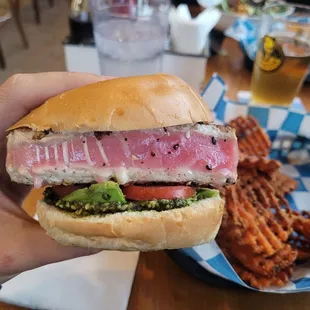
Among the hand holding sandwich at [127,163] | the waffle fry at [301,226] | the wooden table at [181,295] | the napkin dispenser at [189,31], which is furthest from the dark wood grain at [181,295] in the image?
the napkin dispenser at [189,31]

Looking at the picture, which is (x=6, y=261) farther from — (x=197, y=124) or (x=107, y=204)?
(x=197, y=124)

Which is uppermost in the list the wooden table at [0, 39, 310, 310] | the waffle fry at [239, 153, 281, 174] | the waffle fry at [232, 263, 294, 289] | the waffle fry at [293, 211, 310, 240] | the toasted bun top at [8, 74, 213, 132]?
the toasted bun top at [8, 74, 213, 132]

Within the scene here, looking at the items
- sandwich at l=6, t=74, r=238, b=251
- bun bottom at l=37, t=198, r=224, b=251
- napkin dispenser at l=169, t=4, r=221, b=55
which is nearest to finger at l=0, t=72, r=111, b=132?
sandwich at l=6, t=74, r=238, b=251

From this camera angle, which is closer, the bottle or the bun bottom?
the bun bottom

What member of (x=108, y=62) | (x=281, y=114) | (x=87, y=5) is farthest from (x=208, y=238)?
(x=87, y=5)

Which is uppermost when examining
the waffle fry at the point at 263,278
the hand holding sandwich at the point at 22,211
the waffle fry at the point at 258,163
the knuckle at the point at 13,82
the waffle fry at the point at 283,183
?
the knuckle at the point at 13,82

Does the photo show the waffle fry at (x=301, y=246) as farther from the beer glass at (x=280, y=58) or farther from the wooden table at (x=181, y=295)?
the beer glass at (x=280, y=58)

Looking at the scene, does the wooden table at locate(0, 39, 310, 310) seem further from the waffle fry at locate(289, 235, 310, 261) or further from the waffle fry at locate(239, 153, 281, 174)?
the waffle fry at locate(239, 153, 281, 174)

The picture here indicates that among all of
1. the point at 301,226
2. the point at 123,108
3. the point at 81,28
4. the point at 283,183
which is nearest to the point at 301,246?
the point at 301,226
